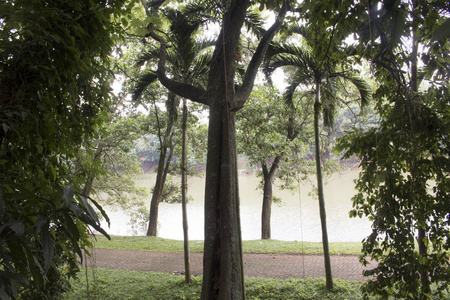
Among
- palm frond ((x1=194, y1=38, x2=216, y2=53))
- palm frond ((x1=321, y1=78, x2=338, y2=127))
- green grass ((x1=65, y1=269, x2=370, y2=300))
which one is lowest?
green grass ((x1=65, y1=269, x2=370, y2=300))

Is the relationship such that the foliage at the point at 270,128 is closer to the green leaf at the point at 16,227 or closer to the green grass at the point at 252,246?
the green grass at the point at 252,246

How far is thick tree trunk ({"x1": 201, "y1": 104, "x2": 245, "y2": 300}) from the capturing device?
299 cm

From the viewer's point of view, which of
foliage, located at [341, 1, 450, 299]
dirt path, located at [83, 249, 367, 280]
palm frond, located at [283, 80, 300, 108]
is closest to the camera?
foliage, located at [341, 1, 450, 299]

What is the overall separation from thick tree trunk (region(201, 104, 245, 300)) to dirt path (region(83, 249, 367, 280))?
2.92 m

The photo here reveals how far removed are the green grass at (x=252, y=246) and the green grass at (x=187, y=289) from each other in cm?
203

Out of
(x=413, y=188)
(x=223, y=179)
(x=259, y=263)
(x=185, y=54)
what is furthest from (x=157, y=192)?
(x=413, y=188)

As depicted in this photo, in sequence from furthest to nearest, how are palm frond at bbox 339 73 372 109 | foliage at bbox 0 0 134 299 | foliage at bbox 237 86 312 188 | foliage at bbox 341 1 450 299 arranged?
foliage at bbox 237 86 312 188, palm frond at bbox 339 73 372 109, foliage at bbox 341 1 450 299, foliage at bbox 0 0 134 299

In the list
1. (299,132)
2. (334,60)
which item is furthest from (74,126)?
(299,132)

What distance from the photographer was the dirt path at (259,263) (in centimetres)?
627

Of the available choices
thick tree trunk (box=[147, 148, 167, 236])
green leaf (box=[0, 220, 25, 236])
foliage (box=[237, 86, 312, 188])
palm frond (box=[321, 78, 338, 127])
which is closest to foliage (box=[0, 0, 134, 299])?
green leaf (box=[0, 220, 25, 236])

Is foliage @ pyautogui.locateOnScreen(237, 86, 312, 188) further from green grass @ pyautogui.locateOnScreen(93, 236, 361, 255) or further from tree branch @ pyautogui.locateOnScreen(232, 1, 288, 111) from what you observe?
tree branch @ pyautogui.locateOnScreen(232, 1, 288, 111)

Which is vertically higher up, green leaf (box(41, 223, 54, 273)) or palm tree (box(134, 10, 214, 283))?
palm tree (box(134, 10, 214, 283))

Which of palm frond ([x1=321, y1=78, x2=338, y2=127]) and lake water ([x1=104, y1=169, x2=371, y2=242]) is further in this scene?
lake water ([x1=104, y1=169, x2=371, y2=242])

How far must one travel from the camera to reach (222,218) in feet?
9.97
